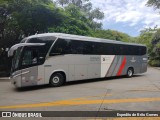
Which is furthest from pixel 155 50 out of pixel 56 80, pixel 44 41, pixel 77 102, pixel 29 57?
pixel 77 102

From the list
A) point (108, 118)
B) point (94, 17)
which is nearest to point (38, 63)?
point (108, 118)

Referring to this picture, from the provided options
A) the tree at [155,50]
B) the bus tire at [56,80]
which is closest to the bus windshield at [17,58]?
the bus tire at [56,80]

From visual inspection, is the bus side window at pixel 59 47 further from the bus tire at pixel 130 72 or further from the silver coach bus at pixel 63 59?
the bus tire at pixel 130 72

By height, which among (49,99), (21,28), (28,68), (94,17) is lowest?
(49,99)

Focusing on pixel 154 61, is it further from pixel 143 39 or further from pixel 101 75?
pixel 101 75

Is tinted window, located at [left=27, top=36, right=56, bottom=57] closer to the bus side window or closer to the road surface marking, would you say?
the bus side window

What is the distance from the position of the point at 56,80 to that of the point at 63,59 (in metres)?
1.34

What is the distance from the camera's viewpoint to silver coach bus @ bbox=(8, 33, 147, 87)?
498 inches

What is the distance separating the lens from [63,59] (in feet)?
46.5

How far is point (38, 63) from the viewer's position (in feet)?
42.6

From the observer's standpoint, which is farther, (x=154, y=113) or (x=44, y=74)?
(x=44, y=74)

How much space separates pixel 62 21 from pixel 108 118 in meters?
17.6

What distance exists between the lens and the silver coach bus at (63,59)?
1265cm

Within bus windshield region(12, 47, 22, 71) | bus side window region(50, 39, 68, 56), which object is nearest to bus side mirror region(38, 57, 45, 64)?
bus side window region(50, 39, 68, 56)
